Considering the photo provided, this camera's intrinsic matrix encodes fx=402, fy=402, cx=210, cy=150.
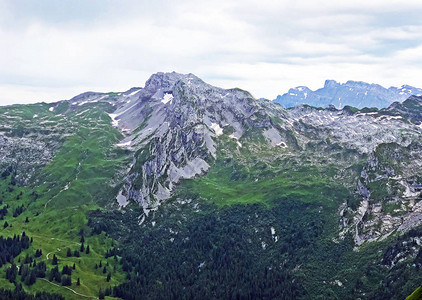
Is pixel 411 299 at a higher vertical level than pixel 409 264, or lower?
higher

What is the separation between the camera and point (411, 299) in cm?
9681

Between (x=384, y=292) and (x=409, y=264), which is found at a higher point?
(x=409, y=264)

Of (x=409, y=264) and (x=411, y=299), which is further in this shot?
(x=409, y=264)

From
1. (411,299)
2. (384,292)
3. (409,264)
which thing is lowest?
(384,292)

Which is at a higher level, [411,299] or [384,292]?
[411,299]

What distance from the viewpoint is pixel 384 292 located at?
196 m

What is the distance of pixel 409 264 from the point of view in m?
198

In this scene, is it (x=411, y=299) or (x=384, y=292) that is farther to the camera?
(x=384, y=292)

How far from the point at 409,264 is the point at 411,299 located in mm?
114753

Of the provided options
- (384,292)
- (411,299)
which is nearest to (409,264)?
(384,292)

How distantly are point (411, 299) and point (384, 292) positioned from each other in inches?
4368

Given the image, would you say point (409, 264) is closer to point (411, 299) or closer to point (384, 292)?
point (384, 292)
